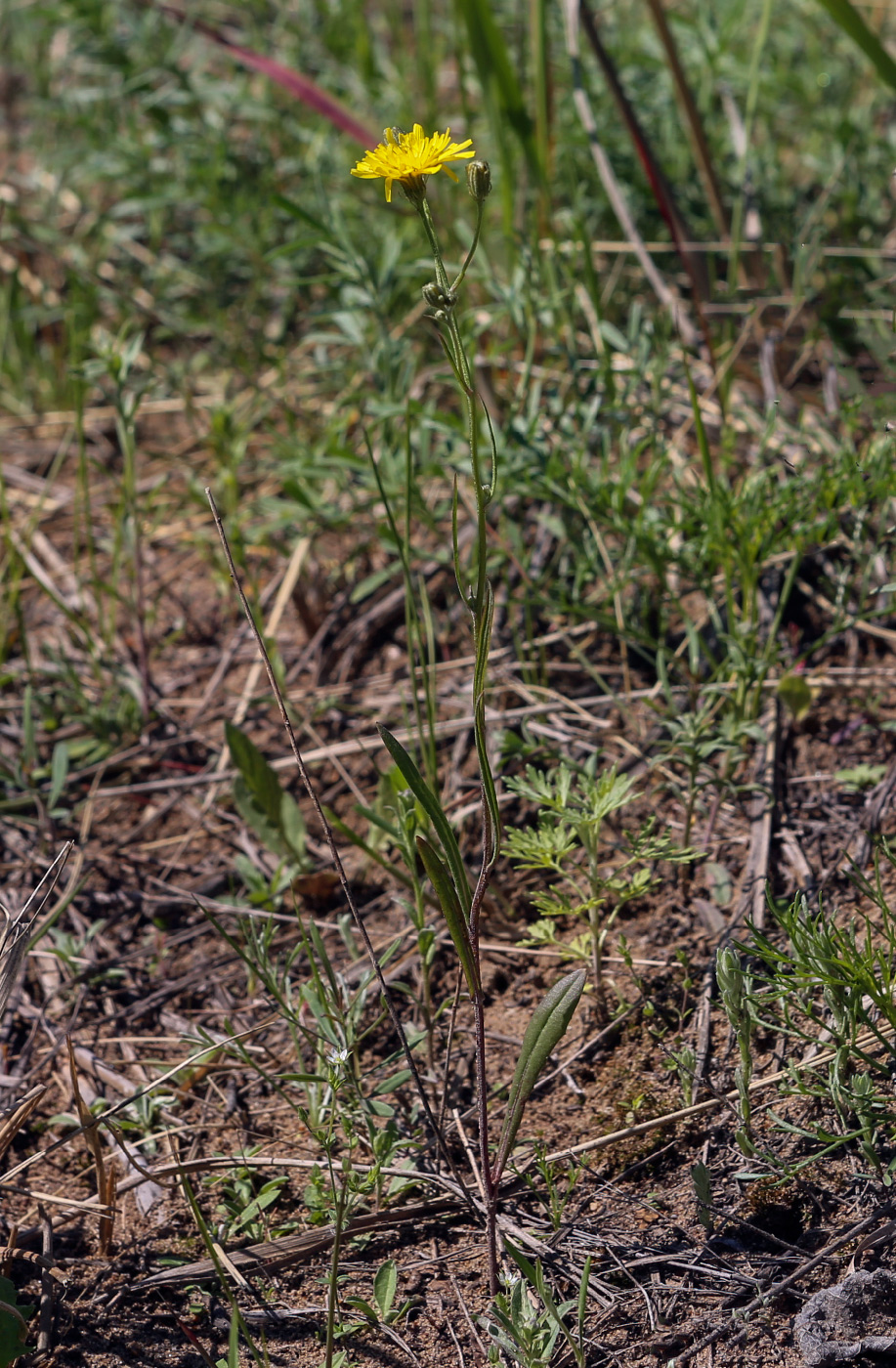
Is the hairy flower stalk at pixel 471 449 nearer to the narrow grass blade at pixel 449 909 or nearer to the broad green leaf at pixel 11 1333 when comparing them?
the narrow grass blade at pixel 449 909

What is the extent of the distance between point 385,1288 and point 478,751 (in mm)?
700

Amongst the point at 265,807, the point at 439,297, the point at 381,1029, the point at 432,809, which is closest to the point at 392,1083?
the point at 381,1029

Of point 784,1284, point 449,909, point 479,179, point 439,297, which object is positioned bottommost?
point 784,1284

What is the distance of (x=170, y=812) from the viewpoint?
2289 mm

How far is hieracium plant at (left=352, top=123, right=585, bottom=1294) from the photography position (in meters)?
1.15

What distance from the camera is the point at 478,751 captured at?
4.22 feet

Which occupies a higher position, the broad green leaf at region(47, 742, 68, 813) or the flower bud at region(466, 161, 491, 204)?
the flower bud at region(466, 161, 491, 204)

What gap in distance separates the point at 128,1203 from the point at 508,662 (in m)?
1.20

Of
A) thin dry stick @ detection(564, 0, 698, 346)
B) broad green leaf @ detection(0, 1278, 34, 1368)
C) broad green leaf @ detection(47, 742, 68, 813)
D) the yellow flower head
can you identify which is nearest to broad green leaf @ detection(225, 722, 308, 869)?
broad green leaf @ detection(47, 742, 68, 813)

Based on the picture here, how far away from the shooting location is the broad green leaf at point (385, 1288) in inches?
55.2

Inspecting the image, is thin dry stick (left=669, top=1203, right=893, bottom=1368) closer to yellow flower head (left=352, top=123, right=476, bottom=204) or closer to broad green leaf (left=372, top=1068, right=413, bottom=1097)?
broad green leaf (left=372, top=1068, right=413, bottom=1097)

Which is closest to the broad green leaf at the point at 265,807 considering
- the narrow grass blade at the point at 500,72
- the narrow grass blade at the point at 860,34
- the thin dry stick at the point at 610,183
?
the thin dry stick at the point at 610,183

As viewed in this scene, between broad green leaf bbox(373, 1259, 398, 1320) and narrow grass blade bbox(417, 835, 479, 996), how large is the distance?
1.25 ft

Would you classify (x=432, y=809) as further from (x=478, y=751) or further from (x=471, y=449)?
(x=471, y=449)
